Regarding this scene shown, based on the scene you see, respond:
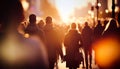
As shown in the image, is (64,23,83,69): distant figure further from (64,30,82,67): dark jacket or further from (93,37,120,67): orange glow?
(93,37,120,67): orange glow

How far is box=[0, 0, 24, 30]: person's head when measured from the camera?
12.4ft

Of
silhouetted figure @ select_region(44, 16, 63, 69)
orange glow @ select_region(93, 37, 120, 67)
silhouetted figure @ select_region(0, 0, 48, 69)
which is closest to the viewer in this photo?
silhouetted figure @ select_region(0, 0, 48, 69)

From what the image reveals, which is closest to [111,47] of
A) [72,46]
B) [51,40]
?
[51,40]

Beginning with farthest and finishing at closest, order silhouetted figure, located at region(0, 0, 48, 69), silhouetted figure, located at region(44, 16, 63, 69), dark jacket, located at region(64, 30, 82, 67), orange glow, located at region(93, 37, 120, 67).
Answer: dark jacket, located at region(64, 30, 82, 67), silhouetted figure, located at region(44, 16, 63, 69), orange glow, located at region(93, 37, 120, 67), silhouetted figure, located at region(0, 0, 48, 69)

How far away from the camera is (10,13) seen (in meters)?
3.79

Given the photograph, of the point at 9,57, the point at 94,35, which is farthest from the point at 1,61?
the point at 94,35

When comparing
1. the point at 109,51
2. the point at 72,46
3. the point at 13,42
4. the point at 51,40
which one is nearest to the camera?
the point at 13,42

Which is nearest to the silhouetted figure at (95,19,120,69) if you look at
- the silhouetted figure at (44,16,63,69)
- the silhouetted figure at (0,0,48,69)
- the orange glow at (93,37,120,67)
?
the orange glow at (93,37,120,67)

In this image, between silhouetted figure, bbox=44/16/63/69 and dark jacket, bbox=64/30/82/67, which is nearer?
silhouetted figure, bbox=44/16/63/69

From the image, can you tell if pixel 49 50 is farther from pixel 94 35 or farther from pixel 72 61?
pixel 94 35

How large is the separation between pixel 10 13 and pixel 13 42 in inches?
10.8

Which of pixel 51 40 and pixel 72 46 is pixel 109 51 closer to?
pixel 51 40

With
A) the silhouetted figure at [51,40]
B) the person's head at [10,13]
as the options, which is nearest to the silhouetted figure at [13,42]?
the person's head at [10,13]

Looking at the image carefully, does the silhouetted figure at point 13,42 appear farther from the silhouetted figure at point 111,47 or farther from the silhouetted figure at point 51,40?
the silhouetted figure at point 51,40
